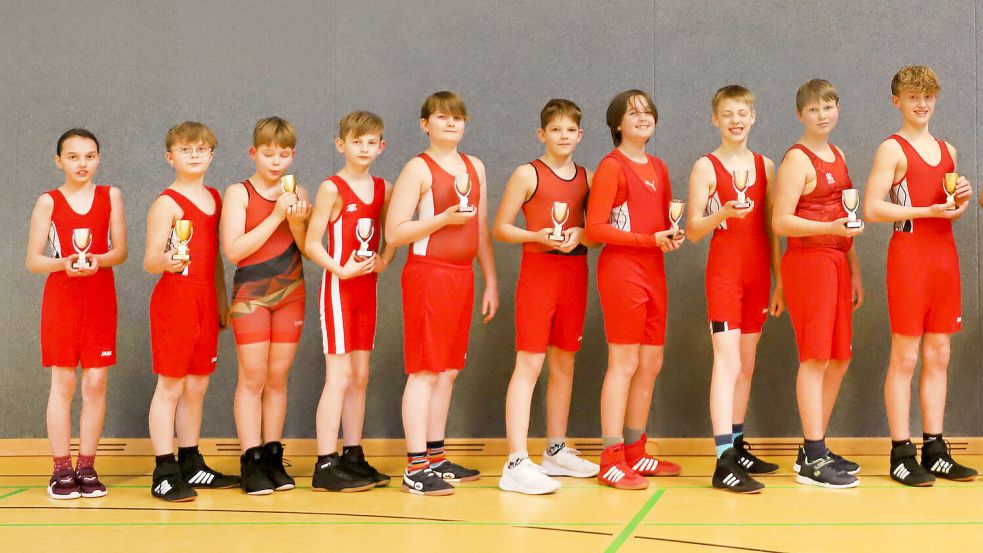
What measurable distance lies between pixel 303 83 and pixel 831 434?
3.55 metres

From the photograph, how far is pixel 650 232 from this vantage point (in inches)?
176

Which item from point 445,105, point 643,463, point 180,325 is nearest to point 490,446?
point 643,463

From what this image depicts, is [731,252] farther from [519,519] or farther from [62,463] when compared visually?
[62,463]

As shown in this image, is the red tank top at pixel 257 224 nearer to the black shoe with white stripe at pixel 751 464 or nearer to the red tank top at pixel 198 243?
the red tank top at pixel 198 243

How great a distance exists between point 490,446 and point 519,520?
171 cm

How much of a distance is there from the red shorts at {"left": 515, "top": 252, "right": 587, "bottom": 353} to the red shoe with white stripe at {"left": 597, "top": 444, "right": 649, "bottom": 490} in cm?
56

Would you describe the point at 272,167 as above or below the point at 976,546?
above

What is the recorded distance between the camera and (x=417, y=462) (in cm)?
433

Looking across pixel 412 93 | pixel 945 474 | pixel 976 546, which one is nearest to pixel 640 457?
pixel 945 474

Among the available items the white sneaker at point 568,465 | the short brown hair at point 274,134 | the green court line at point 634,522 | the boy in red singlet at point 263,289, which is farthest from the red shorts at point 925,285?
the short brown hair at point 274,134

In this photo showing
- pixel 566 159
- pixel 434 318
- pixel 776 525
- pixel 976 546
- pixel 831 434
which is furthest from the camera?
pixel 831 434

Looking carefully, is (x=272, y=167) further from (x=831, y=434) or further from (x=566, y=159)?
(x=831, y=434)

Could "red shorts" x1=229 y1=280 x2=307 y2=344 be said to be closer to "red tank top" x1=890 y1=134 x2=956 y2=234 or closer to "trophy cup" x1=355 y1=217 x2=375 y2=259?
"trophy cup" x1=355 y1=217 x2=375 y2=259

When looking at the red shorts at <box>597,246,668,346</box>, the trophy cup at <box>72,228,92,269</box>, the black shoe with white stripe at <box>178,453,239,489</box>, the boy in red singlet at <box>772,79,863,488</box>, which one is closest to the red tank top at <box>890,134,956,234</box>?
the boy in red singlet at <box>772,79,863,488</box>
